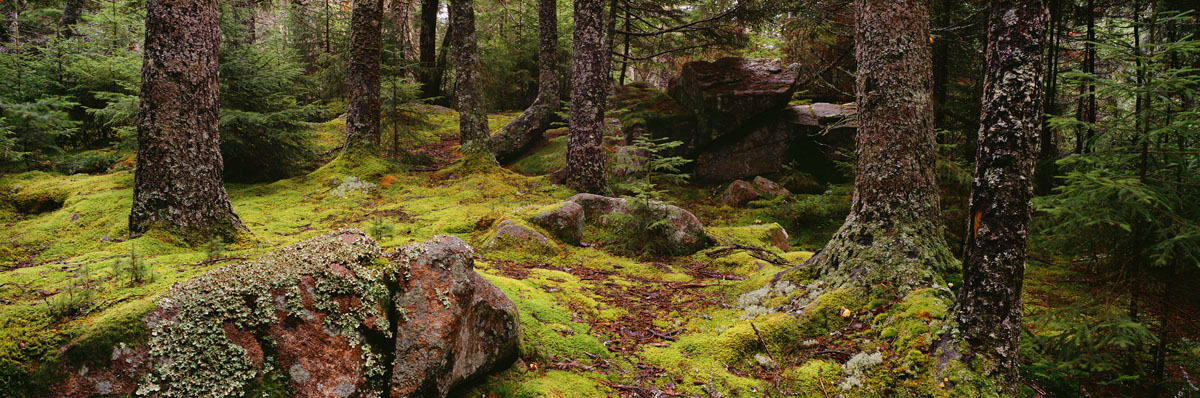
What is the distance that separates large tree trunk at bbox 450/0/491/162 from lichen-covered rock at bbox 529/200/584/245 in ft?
15.3

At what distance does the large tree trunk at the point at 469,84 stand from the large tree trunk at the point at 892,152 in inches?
363

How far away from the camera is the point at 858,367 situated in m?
4.08

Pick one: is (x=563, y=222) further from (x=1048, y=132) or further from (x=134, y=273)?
(x=1048, y=132)

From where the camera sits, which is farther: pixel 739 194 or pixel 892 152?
pixel 739 194

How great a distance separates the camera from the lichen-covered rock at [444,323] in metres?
3.37

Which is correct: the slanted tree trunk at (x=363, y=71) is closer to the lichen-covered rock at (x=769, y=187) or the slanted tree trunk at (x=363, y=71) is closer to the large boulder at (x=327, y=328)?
the large boulder at (x=327, y=328)

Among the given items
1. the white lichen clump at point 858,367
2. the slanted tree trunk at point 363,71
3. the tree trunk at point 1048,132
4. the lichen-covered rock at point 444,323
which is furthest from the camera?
the slanted tree trunk at point 363,71

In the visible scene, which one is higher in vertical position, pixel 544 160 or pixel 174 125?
pixel 174 125

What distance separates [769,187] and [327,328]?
11.9m

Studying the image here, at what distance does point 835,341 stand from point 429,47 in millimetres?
17274

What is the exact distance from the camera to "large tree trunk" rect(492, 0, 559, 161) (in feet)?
47.5

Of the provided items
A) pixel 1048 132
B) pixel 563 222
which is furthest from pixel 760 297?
pixel 1048 132

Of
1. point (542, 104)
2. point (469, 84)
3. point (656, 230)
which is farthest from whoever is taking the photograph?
point (542, 104)

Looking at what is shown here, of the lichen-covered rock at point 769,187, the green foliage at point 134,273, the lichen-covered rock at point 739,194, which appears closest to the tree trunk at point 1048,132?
the lichen-covered rock at point 769,187
